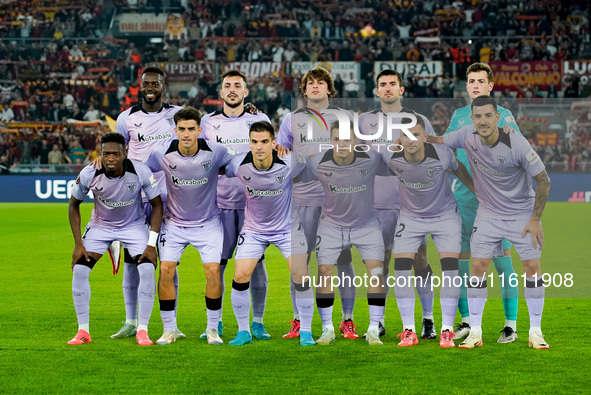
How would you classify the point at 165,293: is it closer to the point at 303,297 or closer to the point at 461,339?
the point at 303,297

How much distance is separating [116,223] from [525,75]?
21848 millimetres

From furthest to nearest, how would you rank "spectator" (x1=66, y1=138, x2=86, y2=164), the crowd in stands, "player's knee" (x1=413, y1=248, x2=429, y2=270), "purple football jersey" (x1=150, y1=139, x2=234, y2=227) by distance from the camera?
the crowd in stands
"spectator" (x1=66, y1=138, x2=86, y2=164)
"player's knee" (x1=413, y1=248, x2=429, y2=270)
"purple football jersey" (x1=150, y1=139, x2=234, y2=227)

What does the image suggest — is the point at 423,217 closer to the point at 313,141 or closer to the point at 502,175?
the point at 502,175

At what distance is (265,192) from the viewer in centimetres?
714

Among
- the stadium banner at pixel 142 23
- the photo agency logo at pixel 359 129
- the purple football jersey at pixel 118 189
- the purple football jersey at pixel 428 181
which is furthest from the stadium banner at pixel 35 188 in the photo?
the purple football jersey at pixel 428 181

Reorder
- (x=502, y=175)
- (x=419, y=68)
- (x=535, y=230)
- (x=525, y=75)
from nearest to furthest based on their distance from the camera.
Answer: (x=535, y=230) < (x=502, y=175) < (x=525, y=75) < (x=419, y=68)

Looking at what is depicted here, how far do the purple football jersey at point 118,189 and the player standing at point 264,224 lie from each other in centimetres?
72

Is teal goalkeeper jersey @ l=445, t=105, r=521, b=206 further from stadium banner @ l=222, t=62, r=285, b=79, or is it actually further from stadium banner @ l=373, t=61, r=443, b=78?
stadium banner @ l=222, t=62, r=285, b=79

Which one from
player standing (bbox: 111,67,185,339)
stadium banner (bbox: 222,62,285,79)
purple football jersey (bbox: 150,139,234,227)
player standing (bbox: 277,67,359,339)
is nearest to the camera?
purple football jersey (bbox: 150,139,234,227)

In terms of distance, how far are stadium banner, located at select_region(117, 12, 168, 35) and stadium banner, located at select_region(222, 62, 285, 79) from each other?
14.2 feet

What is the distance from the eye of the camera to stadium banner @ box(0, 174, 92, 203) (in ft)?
69.7

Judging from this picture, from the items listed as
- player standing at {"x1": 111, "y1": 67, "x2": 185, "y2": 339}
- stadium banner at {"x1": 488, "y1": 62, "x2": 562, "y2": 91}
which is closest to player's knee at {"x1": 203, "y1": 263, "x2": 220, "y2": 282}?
player standing at {"x1": 111, "y1": 67, "x2": 185, "y2": 339}

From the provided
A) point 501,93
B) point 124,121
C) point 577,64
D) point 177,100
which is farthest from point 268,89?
point 124,121

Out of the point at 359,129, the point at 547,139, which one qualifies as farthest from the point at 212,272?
the point at 547,139
